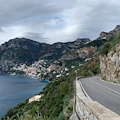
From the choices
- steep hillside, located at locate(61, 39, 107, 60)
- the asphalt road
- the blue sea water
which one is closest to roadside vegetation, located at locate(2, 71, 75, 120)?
the asphalt road

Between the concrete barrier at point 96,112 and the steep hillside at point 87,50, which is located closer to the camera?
the concrete barrier at point 96,112

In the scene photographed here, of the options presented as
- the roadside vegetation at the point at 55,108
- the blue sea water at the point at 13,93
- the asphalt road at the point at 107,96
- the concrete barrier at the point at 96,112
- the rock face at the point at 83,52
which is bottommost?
the blue sea water at the point at 13,93

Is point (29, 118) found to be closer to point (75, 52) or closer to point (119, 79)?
point (119, 79)

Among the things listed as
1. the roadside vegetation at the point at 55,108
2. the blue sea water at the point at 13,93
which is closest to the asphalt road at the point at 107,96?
the roadside vegetation at the point at 55,108

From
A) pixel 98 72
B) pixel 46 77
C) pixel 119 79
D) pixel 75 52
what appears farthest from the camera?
pixel 75 52

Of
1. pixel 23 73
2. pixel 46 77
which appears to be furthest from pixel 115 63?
pixel 23 73

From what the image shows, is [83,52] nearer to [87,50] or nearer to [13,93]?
[87,50]

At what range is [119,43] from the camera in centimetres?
1248

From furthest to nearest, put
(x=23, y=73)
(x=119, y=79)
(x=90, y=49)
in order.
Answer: (x=23, y=73) → (x=90, y=49) → (x=119, y=79)

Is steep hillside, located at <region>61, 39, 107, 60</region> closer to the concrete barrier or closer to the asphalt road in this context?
the asphalt road

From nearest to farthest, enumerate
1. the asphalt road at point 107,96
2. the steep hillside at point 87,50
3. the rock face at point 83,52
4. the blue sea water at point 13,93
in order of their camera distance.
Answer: the asphalt road at point 107,96, the blue sea water at point 13,93, the steep hillside at point 87,50, the rock face at point 83,52

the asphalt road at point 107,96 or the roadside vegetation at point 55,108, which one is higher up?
the asphalt road at point 107,96

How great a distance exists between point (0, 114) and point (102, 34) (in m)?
150

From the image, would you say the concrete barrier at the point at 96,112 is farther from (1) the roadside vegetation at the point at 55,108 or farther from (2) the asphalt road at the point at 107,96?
(1) the roadside vegetation at the point at 55,108
